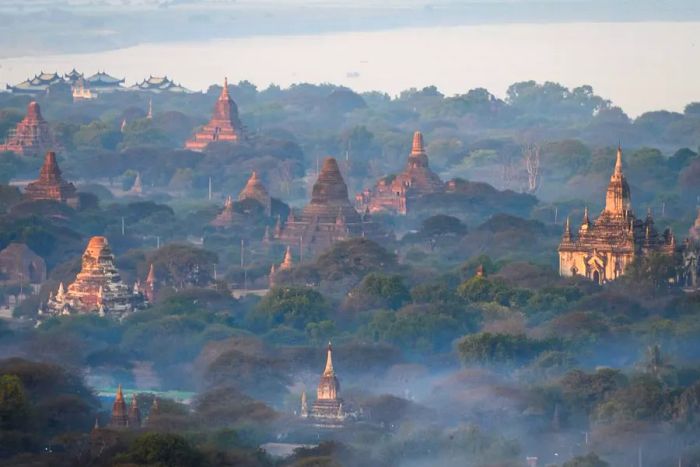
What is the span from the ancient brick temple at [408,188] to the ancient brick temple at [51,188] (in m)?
9.86

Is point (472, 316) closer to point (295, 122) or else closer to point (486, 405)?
point (486, 405)

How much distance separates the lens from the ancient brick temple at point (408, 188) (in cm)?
13525

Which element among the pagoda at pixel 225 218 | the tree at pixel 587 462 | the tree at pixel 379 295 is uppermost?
the tree at pixel 379 295

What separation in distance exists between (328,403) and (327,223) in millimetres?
40956

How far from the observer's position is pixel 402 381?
86.7m

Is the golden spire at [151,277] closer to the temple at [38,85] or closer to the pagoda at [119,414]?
the pagoda at [119,414]

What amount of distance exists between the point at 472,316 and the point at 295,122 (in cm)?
9637

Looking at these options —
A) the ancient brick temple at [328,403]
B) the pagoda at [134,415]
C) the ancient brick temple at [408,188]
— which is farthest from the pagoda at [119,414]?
the ancient brick temple at [408,188]

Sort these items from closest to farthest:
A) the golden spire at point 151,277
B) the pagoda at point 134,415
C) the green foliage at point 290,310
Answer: the pagoda at point 134,415 → the green foliage at point 290,310 → the golden spire at point 151,277

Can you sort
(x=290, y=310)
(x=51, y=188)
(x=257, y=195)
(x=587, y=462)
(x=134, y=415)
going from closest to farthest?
(x=587, y=462) → (x=134, y=415) → (x=290, y=310) → (x=51, y=188) → (x=257, y=195)

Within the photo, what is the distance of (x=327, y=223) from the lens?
121m

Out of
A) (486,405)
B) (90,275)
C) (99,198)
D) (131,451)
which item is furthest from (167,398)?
(99,198)

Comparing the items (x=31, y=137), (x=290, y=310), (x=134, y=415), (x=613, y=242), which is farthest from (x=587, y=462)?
(x=31, y=137)

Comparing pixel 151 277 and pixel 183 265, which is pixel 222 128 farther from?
pixel 151 277
